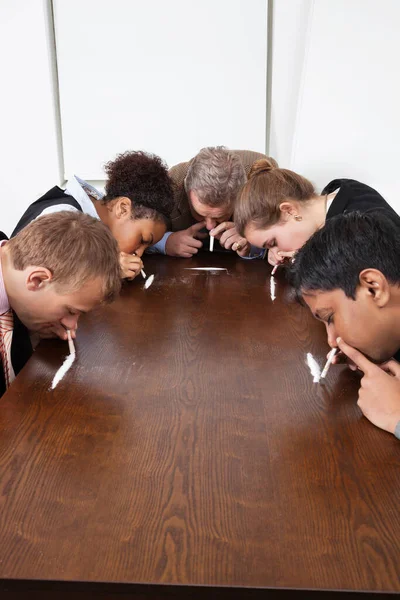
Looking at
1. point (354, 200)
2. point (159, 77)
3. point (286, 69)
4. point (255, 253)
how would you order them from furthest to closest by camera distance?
point (159, 77) → point (286, 69) → point (255, 253) → point (354, 200)

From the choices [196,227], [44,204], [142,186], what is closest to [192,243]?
[196,227]

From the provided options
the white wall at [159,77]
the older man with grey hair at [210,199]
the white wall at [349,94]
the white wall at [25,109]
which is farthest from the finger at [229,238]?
the white wall at [25,109]

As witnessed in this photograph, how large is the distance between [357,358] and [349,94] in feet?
6.92

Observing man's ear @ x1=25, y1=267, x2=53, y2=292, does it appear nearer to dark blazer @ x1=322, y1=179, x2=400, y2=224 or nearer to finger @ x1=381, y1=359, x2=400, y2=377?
finger @ x1=381, y1=359, x2=400, y2=377

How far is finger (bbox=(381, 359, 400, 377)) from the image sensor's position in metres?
1.31

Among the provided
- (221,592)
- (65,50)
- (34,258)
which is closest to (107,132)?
(65,50)

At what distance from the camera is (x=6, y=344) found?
4.93ft

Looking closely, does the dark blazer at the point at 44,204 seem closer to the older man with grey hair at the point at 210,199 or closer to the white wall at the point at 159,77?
the older man with grey hair at the point at 210,199

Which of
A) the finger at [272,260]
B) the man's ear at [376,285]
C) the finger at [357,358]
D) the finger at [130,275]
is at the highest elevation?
the man's ear at [376,285]

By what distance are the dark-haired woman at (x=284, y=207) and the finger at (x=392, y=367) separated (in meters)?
0.79

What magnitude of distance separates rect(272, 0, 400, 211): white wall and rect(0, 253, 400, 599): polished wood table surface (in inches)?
65.9

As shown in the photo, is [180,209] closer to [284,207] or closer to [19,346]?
[284,207]

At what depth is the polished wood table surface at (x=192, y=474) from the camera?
75cm

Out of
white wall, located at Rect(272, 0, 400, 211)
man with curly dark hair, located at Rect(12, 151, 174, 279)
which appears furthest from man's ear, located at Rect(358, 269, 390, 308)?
white wall, located at Rect(272, 0, 400, 211)
